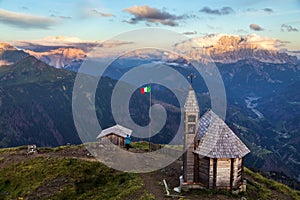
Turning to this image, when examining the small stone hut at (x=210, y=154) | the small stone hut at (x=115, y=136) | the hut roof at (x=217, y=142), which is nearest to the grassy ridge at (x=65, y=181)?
the small stone hut at (x=210, y=154)

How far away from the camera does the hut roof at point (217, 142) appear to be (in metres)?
34.8

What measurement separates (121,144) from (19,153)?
64.2 feet

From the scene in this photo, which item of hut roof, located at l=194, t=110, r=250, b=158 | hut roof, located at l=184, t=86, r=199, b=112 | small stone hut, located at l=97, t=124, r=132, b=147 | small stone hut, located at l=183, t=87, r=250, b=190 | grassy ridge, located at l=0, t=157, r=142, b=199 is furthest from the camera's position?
small stone hut, located at l=97, t=124, r=132, b=147

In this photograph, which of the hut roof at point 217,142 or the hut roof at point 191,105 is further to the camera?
the hut roof at point 191,105

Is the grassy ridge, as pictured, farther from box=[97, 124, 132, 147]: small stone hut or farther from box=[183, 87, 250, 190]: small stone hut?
box=[97, 124, 132, 147]: small stone hut

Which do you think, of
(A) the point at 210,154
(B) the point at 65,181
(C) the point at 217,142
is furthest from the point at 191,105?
(B) the point at 65,181

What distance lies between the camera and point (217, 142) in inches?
1395

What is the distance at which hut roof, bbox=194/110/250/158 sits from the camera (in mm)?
34812

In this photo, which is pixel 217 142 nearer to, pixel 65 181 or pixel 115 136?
pixel 65 181

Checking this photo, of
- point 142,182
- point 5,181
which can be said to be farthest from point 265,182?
point 5,181

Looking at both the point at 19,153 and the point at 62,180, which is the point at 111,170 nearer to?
the point at 62,180

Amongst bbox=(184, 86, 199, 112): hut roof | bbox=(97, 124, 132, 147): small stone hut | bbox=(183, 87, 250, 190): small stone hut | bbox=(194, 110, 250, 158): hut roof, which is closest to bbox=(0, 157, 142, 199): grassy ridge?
bbox=(183, 87, 250, 190): small stone hut

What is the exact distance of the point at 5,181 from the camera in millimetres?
45781

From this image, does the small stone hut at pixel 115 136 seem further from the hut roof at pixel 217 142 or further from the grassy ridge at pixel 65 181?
the hut roof at pixel 217 142
